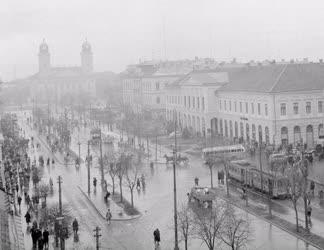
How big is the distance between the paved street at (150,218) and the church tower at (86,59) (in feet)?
490

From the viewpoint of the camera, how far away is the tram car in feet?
113

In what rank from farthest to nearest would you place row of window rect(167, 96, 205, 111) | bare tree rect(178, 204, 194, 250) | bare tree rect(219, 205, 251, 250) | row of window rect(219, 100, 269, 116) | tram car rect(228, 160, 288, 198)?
row of window rect(167, 96, 205, 111), row of window rect(219, 100, 269, 116), tram car rect(228, 160, 288, 198), bare tree rect(178, 204, 194, 250), bare tree rect(219, 205, 251, 250)

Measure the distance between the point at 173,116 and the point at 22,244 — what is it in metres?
60.8

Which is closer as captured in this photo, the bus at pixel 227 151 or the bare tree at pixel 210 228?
the bare tree at pixel 210 228

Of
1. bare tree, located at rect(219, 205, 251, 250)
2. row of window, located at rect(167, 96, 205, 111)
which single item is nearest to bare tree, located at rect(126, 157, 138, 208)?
bare tree, located at rect(219, 205, 251, 250)

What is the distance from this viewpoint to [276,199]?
1359 inches

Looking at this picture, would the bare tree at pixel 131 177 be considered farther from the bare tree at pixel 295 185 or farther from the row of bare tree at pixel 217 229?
the bare tree at pixel 295 185

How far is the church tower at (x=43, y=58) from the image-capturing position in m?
195

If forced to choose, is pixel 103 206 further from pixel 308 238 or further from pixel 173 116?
pixel 173 116

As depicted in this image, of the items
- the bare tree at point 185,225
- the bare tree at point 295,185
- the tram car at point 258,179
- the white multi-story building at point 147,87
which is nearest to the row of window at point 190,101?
the white multi-story building at point 147,87

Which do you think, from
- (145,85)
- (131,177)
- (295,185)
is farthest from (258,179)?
(145,85)

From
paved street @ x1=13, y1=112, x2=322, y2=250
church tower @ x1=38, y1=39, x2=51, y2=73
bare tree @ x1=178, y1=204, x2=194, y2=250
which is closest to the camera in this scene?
bare tree @ x1=178, y1=204, x2=194, y2=250

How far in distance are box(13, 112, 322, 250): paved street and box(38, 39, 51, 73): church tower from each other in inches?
5928

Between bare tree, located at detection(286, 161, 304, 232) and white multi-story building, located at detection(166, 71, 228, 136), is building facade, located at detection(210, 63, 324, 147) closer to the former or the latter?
white multi-story building, located at detection(166, 71, 228, 136)
